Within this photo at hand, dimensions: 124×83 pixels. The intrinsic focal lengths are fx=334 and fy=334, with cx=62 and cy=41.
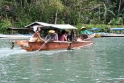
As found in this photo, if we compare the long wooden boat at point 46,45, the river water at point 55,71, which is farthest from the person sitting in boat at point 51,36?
the river water at point 55,71

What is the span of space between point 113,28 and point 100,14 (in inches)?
396

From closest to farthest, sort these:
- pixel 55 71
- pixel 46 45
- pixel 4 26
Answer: pixel 55 71 → pixel 46 45 → pixel 4 26

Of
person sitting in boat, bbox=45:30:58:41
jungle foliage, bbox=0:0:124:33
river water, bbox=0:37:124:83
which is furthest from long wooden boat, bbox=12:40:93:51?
jungle foliage, bbox=0:0:124:33

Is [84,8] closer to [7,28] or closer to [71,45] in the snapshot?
[7,28]

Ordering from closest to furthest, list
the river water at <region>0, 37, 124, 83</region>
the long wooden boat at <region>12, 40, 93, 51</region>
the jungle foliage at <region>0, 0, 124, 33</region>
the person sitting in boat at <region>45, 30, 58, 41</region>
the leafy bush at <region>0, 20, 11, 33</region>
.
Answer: the river water at <region>0, 37, 124, 83</region>, the long wooden boat at <region>12, 40, 93, 51</region>, the person sitting in boat at <region>45, 30, 58, 41</region>, the leafy bush at <region>0, 20, 11, 33</region>, the jungle foliage at <region>0, 0, 124, 33</region>

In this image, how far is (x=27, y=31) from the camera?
45.1 m

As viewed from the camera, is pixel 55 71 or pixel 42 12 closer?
pixel 55 71

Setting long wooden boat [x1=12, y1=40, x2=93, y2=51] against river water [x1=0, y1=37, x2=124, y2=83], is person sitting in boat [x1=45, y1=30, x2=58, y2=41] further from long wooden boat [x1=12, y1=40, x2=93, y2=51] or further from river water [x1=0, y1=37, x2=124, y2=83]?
river water [x1=0, y1=37, x2=124, y2=83]

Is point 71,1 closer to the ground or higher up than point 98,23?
higher up

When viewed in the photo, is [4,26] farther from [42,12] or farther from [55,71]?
[55,71]

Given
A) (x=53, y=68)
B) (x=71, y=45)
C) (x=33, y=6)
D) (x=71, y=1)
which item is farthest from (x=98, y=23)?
(x=53, y=68)

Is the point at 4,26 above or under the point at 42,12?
under

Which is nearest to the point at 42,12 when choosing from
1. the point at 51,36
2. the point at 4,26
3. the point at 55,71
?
the point at 4,26

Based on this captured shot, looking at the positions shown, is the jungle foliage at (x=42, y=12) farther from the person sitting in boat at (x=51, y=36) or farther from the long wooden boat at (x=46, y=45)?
the person sitting in boat at (x=51, y=36)
